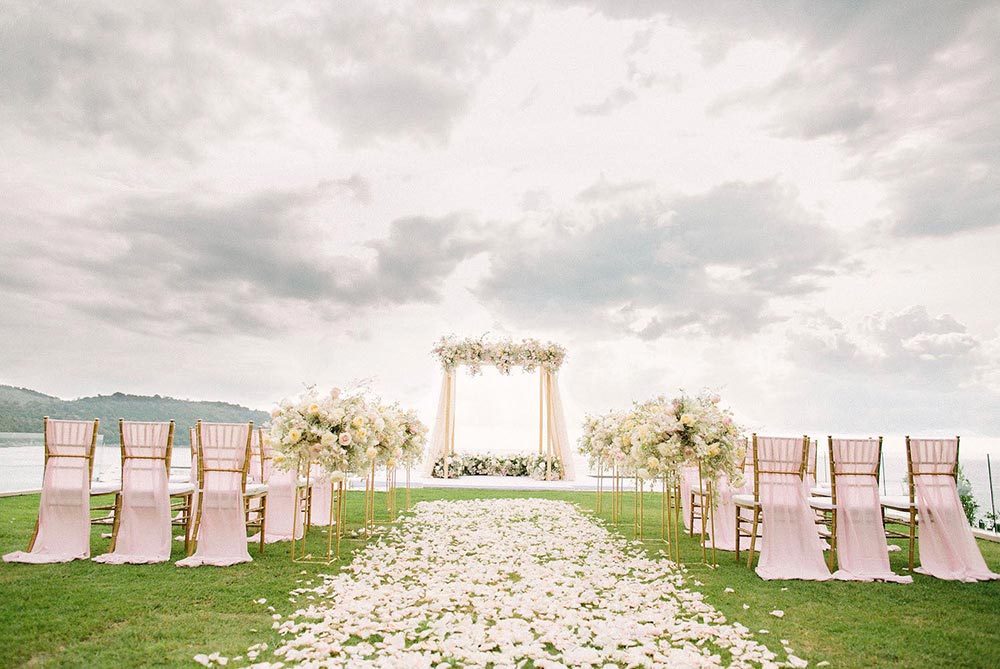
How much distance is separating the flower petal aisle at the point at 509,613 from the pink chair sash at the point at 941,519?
2.57 meters

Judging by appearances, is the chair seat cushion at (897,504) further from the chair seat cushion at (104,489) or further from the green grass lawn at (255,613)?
the chair seat cushion at (104,489)

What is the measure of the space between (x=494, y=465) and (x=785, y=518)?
529 inches

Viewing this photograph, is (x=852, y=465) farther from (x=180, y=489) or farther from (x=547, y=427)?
(x=547, y=427)

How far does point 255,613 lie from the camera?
4.27 meters

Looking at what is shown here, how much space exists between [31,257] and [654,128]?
16.3 m

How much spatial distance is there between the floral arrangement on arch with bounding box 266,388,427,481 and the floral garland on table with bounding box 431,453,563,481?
473 inches

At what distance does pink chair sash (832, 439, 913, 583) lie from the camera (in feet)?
19.2

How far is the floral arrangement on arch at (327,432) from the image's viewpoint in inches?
240

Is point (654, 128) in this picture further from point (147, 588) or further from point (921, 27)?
point (147, 588)

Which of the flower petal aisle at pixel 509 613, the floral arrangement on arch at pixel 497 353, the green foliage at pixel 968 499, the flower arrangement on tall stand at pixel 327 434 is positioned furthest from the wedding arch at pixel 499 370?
the flower arrangement on tall stand at pixel 327 434

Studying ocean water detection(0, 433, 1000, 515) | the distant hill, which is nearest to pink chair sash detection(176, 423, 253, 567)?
ocean water detection(0, 433, 1000, 515)

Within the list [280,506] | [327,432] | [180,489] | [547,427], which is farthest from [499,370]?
[327,432]

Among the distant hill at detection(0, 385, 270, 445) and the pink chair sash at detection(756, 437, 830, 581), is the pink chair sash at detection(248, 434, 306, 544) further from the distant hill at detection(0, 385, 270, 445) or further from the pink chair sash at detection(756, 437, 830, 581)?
the distant hill at detection(0, 385, 270, 445)


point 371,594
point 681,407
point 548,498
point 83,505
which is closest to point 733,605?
point 681,407
